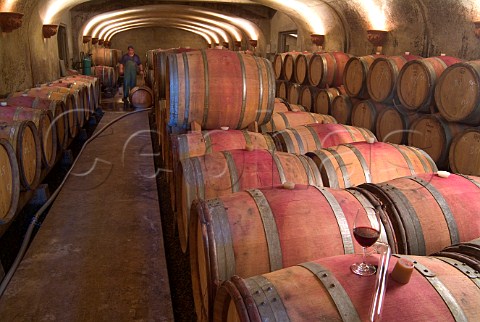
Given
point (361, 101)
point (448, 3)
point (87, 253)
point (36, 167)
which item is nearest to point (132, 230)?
point (87, 253)

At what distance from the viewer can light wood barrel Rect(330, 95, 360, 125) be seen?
22.1 feet

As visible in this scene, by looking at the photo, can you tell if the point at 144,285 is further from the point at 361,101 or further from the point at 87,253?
the point at 361,101

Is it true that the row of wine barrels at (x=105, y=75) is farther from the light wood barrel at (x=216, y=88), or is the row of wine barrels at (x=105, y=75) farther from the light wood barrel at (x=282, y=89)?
the light wood barrel at (x=216, y=88)

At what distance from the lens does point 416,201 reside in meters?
2.05

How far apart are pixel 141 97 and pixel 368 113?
21.5ft

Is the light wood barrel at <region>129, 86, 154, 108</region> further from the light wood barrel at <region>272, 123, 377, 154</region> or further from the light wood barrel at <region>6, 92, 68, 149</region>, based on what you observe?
the light wood barrel at <region>272, 123, 377, 154</region>

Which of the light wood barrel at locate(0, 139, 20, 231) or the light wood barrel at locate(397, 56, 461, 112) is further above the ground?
the light wood barrel at locate(397, 56, 461, 112)

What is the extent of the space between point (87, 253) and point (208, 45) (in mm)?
26513

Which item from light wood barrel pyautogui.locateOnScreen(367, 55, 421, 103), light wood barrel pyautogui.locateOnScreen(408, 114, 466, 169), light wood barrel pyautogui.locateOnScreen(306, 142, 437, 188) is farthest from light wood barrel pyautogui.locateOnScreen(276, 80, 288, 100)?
light wood barrel pyautogui.locateOnScreen(306, 142, 437, 188)

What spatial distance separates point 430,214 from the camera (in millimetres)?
2012

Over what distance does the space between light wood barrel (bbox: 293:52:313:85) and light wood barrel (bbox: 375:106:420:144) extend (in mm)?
2380

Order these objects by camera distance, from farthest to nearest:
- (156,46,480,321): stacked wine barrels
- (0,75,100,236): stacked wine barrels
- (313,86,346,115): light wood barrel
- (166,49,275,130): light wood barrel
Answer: (313,86,346,115): light wood barrel < (166,49,275,130): light wood barrel < (0,75,100,236): stacked wine barrels < (156,46,480,321): stacked wine barrels

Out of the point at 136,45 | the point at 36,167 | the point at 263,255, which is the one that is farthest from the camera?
the point at 136,45

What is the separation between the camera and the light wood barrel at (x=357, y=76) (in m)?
6.25
